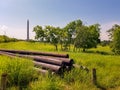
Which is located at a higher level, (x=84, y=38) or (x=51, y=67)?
(x=84, y=38)

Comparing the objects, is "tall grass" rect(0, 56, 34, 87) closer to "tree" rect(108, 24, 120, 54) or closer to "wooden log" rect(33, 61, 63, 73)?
"wooden log" rect(33, 61, 63, 73)

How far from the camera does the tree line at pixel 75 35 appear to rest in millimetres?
61469

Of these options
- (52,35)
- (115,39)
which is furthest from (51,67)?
(52,35)

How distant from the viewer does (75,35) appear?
64.0 metres

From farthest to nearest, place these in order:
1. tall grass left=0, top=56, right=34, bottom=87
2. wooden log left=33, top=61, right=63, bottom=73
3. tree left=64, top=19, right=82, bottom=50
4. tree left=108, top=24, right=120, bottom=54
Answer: tree left=64, top=19, right=82, bottom=50 → tree left=108, top=24, right=120, bottom=54 → wooden log left=33, top=61, right=63, bottom=73 → tall grass left=0, top=56, right=34, bottom=87

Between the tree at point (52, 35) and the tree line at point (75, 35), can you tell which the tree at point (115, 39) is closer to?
the tree line at point (75, 35)

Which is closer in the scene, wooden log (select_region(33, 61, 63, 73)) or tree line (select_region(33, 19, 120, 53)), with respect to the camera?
wooden log (select_region(33, 61, 63, 73))

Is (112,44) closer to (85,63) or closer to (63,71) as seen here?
(85,63)

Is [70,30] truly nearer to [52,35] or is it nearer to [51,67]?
[52,35]

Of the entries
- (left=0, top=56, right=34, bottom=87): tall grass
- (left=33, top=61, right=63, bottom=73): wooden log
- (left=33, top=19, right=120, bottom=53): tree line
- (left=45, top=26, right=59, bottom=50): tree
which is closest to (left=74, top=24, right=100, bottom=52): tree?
(left=33, top=19, right=120, bottom=53): tree line

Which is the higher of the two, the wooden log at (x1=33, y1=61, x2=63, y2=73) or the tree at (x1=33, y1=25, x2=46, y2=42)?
the tree at (x1=33, y1=25, x2=46, y2=42)

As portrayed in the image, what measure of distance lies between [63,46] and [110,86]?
56712 millimetres

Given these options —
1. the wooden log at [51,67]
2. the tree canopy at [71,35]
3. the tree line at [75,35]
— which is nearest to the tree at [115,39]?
the tree line at [75,35]

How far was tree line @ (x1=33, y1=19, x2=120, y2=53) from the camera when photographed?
202 ft
